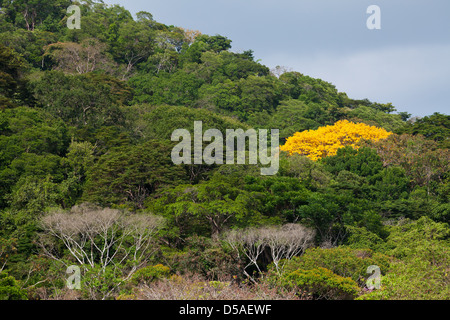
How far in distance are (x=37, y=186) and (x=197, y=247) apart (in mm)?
8550

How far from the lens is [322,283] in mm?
17000

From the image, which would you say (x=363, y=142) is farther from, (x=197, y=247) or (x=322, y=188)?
(x=197, y=247)

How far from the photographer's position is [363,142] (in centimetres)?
3497

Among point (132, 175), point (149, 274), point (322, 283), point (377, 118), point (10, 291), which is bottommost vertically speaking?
point (322, 283)

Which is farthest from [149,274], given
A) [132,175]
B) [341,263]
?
[132,175]

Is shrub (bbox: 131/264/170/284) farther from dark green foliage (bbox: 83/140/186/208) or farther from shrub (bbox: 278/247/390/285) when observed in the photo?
dark green foliage (bbox: 83/140/186/208)

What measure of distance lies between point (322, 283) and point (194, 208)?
7.02 m

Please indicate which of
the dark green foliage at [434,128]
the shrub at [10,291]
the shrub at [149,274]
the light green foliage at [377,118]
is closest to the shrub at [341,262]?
the shrub at [149,274]

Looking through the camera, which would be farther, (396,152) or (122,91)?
(122,91)

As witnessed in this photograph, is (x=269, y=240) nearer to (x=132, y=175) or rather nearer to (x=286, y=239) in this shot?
(x=286, y=239)

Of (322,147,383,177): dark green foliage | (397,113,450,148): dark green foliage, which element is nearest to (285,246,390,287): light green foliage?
(322,147,383,177): dark green foliage

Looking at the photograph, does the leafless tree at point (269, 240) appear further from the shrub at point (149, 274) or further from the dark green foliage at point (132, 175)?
the dark green foliage at point (132, 175)
